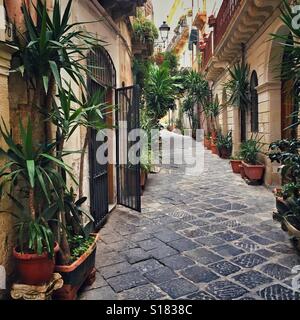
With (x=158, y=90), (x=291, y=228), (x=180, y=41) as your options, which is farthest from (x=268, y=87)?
(x=180, y=41)

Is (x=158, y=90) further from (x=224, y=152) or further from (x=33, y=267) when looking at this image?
(x=33, y=267)

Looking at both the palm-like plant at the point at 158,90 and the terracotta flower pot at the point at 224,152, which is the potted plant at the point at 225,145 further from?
the palm-like plant at the point at 158,90

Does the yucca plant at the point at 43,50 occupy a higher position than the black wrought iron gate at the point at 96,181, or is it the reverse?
the yucca plant at the point at 43,50

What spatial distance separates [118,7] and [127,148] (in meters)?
2.63

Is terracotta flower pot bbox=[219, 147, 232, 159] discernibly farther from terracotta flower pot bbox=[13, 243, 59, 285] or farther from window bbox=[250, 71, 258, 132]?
terracotta flower pot bbox=[13, 243, 59, 285]

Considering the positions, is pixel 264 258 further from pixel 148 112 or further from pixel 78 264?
pixel 148 112

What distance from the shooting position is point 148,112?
10375mm

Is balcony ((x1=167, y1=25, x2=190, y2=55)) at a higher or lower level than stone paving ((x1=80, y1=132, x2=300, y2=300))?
higher

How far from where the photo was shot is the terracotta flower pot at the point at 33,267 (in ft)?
7.94

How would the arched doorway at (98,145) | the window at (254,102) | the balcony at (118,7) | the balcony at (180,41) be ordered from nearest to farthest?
the arched doorway at (98,145) → the balcony at (118,7) → the window at (254,102) → the balcony at (180,41)

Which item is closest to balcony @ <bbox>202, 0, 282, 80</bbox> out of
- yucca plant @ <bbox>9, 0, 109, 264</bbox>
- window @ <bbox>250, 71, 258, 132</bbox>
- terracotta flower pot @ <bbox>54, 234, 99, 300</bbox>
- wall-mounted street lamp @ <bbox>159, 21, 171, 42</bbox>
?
window @ <bbox>250, 71, 258, 132</bbox>

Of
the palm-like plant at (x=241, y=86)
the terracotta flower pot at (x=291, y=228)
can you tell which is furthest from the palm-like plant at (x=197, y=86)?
the terracotta flower pot at (x=291, y=228)

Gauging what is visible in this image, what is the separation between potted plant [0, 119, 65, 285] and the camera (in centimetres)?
231

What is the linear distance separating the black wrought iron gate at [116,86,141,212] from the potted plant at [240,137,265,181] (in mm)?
3173
